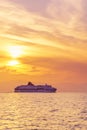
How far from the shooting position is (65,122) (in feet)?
179

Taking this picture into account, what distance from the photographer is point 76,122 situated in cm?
5509

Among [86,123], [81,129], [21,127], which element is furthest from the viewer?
[86,123]

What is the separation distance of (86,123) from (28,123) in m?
8.63

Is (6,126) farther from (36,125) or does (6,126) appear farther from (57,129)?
(57,129)

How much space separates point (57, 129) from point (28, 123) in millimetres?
8973

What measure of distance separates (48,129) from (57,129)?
1.23 m

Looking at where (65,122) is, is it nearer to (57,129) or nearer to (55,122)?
(55,122)

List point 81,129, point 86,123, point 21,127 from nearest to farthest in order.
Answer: point 81,129
point 21,127
point 86,123

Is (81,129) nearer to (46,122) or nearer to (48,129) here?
(48,129)

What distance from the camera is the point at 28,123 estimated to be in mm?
54406

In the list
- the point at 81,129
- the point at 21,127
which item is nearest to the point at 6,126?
the point at 21,127

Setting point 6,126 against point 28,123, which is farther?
point 28,123

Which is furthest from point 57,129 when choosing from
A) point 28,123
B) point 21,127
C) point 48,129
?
point 28,123

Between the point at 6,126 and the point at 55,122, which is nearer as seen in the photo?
the point at 6,126
